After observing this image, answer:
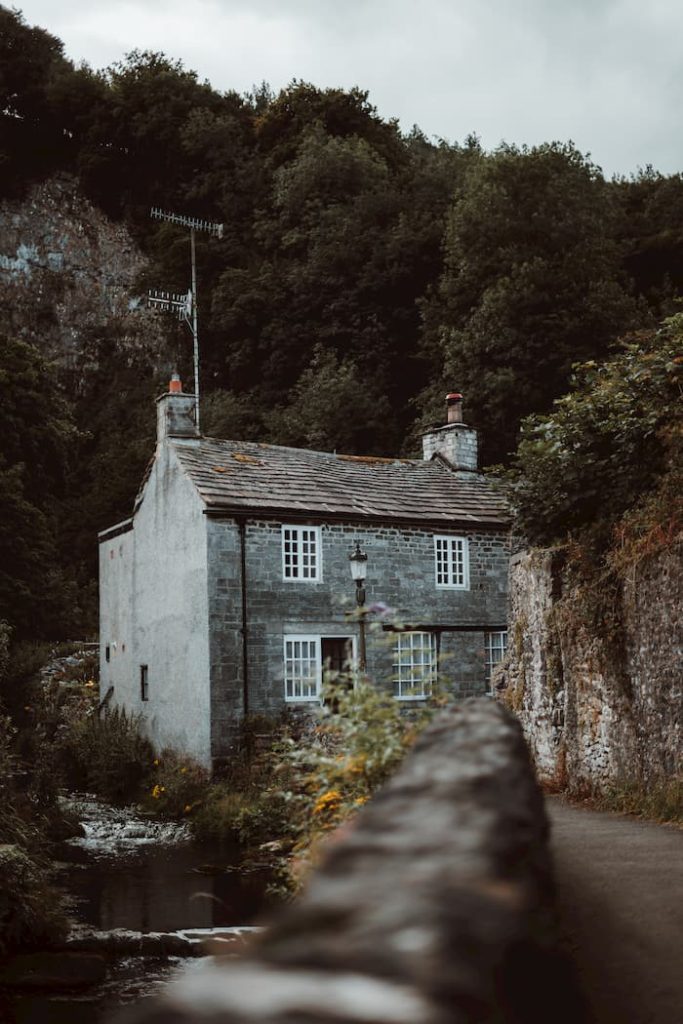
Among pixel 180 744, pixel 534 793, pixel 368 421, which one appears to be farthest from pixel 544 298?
pixel 534 793

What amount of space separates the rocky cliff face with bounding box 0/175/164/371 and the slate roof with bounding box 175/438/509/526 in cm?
2697

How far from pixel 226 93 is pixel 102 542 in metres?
38.9

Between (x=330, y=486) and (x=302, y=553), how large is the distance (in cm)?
244

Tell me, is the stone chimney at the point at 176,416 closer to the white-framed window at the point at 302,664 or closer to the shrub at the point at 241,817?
the white-framed window at the point at 302,664

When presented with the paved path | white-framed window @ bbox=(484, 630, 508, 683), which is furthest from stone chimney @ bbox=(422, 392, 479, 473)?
the paved path

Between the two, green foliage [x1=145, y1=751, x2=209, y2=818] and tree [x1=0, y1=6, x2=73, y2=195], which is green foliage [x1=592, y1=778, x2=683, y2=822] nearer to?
green foliage [x1=145, y1=751, x2=209, y2=818]

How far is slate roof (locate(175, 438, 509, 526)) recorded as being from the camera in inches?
961

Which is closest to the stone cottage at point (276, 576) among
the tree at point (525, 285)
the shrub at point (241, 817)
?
the shrub at point (241, 817)

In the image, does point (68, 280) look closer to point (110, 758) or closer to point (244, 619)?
point (110, 758)

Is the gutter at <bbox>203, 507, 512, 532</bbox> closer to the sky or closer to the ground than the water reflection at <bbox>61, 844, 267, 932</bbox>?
closer to the sky

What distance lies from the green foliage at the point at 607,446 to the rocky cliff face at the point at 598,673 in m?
0.71

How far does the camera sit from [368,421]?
133 ft

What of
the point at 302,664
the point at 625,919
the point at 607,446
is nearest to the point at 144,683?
the point at 302,664

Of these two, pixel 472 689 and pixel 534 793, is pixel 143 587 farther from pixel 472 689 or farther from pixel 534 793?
pixel 534 793
